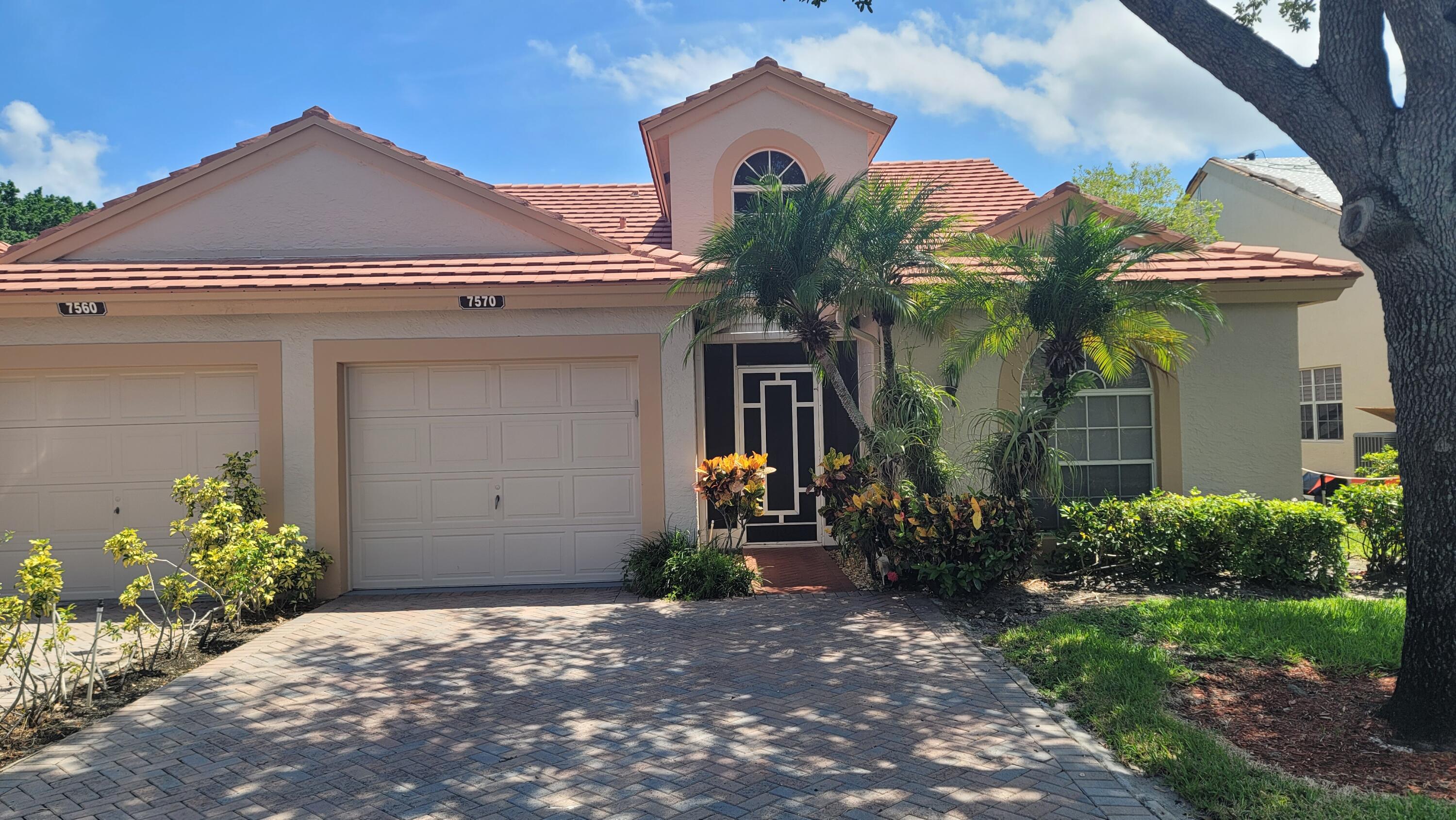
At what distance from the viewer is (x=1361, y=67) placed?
531 cm

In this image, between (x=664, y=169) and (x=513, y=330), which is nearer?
(x=513, y=330)

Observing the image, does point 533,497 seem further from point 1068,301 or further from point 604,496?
point 1068,301

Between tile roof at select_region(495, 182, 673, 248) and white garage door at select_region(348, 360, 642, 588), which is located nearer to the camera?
white garage door at select_region(348, 360, 642, 588)

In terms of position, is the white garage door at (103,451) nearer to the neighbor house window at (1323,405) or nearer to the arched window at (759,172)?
the arched window at (759,172)

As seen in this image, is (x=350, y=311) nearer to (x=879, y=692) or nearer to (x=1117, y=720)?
(x=879, y=692)

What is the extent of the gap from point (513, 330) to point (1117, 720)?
6787 millimetres

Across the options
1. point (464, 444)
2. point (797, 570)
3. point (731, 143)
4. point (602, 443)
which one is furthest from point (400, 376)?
point (731, 143)

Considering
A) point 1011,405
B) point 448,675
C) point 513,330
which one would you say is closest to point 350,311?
point 513,330

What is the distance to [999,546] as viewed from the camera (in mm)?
8695

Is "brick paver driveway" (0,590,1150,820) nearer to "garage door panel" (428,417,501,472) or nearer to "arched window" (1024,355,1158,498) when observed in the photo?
"garage door panel" (428,417,501,472)

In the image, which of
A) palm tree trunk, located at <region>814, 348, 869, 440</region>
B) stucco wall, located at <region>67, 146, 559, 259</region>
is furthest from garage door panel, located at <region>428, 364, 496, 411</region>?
palm tree trunk, located at <region>814, 348, 869, 440</region>

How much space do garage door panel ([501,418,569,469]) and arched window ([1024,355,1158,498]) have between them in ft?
18.4

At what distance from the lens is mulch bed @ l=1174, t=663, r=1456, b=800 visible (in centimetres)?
454

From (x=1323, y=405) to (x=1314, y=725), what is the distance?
19.1m
